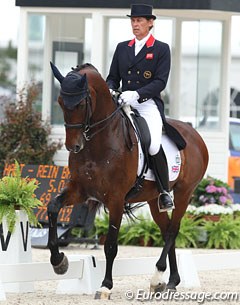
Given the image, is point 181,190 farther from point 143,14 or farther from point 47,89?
point 47,89

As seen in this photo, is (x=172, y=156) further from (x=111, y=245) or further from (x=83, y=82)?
(x=83, y=82)

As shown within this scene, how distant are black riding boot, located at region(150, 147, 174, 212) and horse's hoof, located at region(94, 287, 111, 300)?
131 centimetres

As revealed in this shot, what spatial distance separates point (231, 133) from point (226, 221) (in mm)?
6551

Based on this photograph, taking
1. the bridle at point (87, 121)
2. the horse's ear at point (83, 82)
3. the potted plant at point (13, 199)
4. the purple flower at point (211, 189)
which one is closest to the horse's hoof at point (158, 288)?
the potted plant at point (13, 199)

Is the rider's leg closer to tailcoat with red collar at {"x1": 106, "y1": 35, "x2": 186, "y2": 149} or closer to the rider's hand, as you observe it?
tailcoat with red collar at {"x1": 106, "y1": 35, "x2": 186, "y2": 149}

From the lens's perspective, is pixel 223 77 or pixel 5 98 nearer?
pixel 5 98

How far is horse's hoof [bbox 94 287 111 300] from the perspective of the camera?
1031cm

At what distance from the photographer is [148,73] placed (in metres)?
11.2

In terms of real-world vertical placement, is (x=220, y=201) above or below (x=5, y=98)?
below

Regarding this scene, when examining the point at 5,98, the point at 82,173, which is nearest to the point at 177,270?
the point at 82,173

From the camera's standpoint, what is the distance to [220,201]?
17203 mm

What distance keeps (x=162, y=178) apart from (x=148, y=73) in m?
1.06

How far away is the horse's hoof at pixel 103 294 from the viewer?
10312mm

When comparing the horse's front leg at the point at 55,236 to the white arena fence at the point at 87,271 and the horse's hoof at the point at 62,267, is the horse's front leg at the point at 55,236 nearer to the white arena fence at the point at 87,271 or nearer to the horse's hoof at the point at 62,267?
the horse's hoof at the point at 62,267
